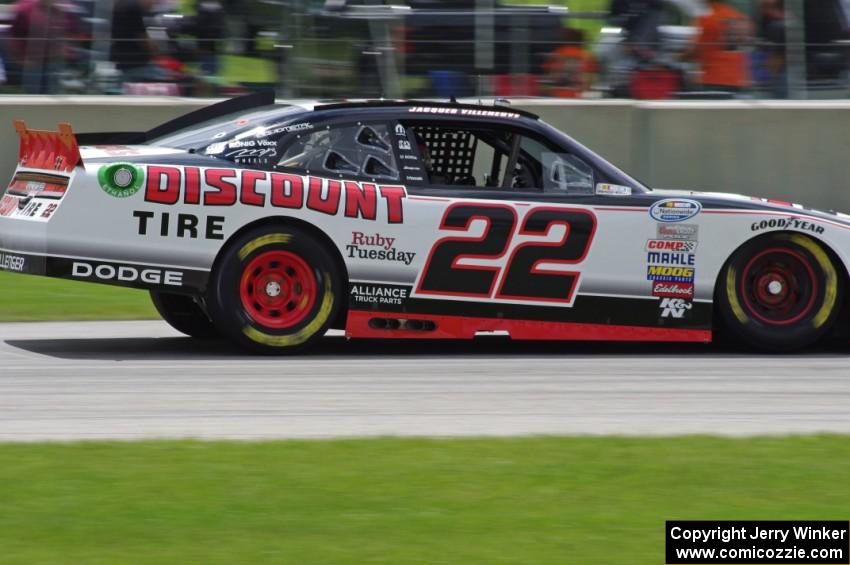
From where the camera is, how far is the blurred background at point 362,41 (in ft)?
43.1

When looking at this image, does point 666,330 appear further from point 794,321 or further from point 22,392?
point 22,392

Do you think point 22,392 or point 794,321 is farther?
point 794,321

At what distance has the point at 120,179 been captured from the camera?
7.69m

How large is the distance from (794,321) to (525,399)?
8.18 ft

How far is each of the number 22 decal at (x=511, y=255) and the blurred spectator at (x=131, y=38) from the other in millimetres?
6109

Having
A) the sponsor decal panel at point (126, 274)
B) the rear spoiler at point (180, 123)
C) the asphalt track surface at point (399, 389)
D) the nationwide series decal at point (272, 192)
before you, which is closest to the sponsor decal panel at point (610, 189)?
the asphalt track surface at point (399, 389)

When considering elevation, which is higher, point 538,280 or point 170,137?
point 170,137

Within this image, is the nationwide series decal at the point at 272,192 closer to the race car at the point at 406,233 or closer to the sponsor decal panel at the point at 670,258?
the race car at the point at 406,233

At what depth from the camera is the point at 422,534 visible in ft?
14.4

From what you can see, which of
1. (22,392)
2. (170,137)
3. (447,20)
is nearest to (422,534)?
(22,392)

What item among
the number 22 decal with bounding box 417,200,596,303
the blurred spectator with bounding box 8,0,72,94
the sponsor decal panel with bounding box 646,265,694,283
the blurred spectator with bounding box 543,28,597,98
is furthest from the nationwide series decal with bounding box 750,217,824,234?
the blurred spectator with bounding box 8,0,72,94

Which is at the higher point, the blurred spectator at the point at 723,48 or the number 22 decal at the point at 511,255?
the blurred spectator at the point at 723,48

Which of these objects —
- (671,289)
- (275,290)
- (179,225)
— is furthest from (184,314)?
(671,289)

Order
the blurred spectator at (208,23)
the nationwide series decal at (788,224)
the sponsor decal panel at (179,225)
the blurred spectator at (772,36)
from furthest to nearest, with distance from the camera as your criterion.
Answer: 1. the blurred spectator at (772,36)
2. the blurred spectator at (208,23)
3. the nationwide series decal at (788,224)
4. the sponsor decal panel at (179,225)
